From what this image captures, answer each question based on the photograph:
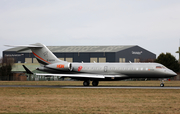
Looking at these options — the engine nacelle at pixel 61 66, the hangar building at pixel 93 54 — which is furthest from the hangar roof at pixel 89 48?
the engine nacelle at pixel 61 66

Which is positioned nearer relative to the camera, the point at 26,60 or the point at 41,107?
the point at 41,107

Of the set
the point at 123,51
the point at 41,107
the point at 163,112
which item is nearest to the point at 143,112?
the point at 163,112

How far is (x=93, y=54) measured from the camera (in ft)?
350

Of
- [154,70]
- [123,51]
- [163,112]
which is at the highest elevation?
[123,51]

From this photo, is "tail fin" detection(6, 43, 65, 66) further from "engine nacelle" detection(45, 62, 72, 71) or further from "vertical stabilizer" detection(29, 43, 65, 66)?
"engine nacelle" detection(45, 62, 72, 71)

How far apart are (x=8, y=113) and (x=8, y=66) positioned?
2979 inches

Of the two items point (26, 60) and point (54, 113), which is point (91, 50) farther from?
point (54, 113)

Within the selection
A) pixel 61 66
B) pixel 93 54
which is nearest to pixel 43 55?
pixel 61 66

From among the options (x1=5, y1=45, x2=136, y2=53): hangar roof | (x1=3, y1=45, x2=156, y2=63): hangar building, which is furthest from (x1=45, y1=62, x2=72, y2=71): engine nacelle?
(x1=5, y1=45, x2=136, y2=53): hangar roof

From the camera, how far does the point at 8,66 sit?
89.5m

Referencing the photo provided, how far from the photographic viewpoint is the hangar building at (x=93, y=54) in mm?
105250

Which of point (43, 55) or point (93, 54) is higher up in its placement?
point (93, 54)

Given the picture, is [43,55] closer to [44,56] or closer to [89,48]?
[44,56]

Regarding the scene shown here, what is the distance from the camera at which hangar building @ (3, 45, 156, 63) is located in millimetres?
105250
